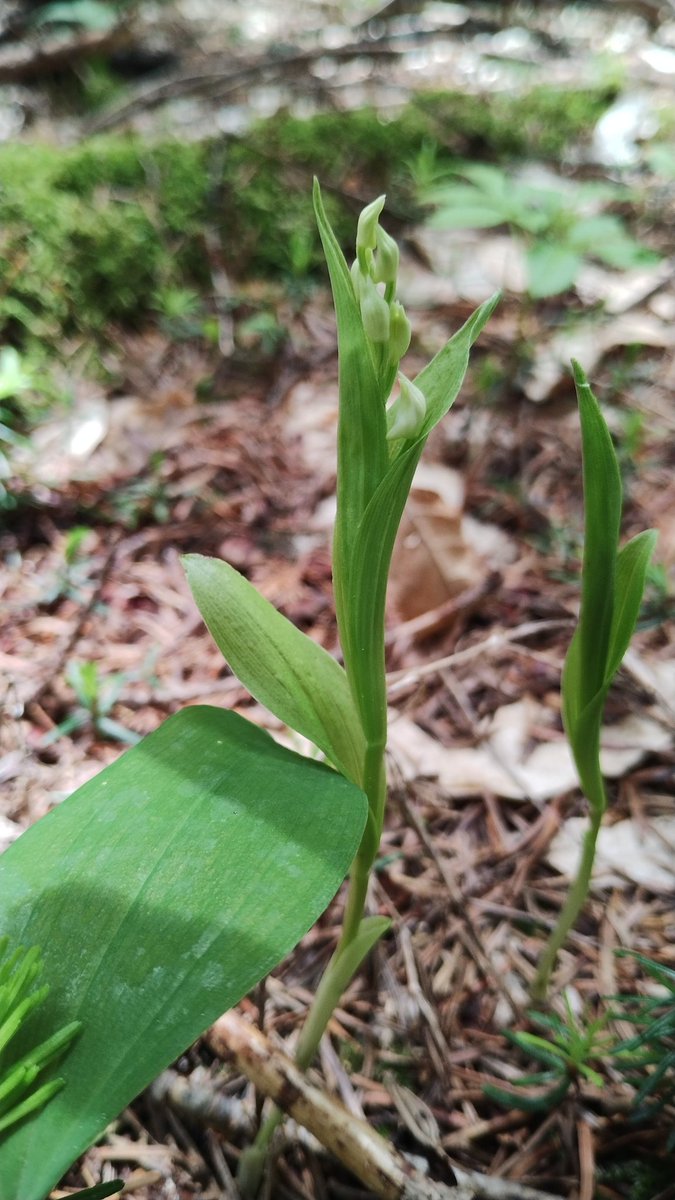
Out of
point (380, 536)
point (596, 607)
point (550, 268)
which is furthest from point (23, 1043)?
point (550, 268)

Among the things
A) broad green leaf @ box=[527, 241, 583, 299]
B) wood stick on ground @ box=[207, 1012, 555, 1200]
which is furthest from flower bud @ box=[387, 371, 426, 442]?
broad green leaf @ box=[527, 241, 583, 299]

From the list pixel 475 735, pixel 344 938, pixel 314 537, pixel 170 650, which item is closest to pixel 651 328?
pixel 314 537

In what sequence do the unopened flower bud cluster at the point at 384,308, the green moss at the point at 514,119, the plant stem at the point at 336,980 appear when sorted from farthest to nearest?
the green moss at the point at 514,119 → the plant stem at the point at 336,980 → the unopened flower bud cluster at the point at 384,308

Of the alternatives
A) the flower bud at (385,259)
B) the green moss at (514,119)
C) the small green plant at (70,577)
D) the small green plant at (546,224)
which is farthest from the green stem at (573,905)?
the green moss at (514,119)

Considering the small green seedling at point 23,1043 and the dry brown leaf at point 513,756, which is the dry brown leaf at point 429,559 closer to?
the dry brown leaf at point 513,756

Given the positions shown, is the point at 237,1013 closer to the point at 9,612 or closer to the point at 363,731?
the point at 363,731

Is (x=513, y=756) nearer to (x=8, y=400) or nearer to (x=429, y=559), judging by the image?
(x=429, y=559)
